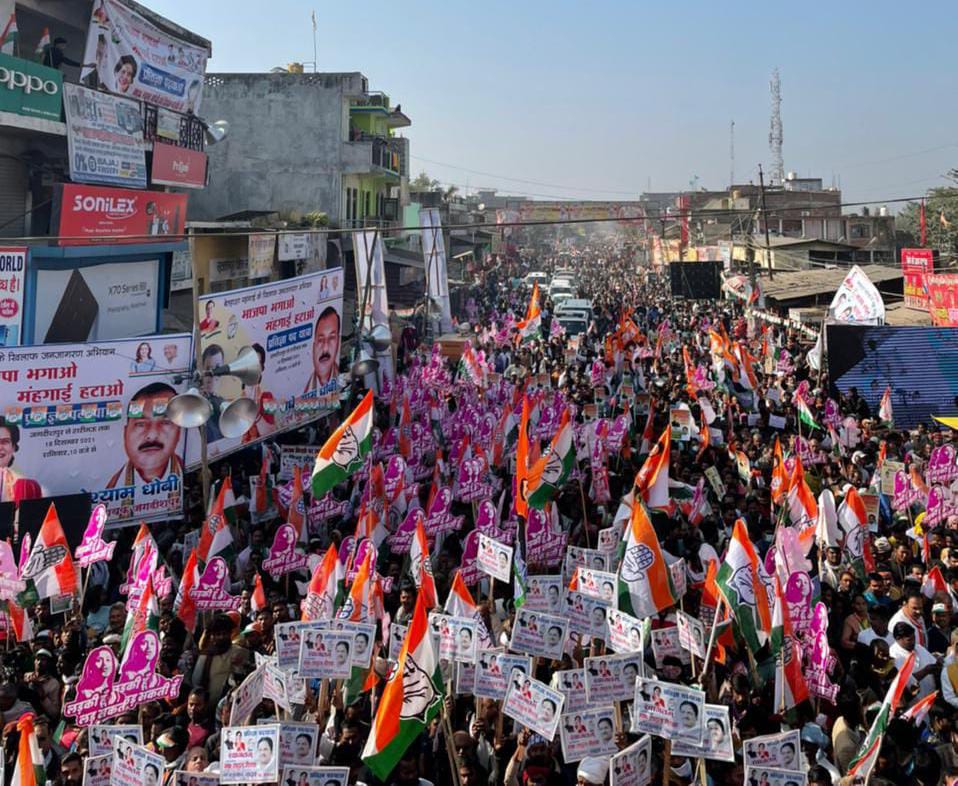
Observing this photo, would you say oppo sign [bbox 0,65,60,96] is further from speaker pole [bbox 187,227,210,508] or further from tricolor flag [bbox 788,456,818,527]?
tricolor flag [bbox 788,456,818,527]

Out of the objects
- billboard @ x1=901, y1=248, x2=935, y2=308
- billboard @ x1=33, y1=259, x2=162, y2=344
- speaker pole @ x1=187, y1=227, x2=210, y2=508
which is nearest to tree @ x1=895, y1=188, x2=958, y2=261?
billboard @ x1=901, y1=248, x2=935, y2=308

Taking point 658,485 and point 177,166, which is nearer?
point 658,485

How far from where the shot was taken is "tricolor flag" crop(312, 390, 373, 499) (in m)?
11.7

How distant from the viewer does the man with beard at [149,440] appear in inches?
483

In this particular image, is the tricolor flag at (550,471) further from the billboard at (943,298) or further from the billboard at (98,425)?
the billboard at (943,298)

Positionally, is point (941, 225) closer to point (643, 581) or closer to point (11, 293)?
point (11, 293)

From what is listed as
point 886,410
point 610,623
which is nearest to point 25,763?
point 610,623

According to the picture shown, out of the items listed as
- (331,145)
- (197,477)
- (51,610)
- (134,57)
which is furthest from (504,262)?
(51,610)

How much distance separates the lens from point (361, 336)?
60.0 feet

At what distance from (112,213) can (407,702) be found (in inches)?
594

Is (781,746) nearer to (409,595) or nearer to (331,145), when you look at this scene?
(409,595)

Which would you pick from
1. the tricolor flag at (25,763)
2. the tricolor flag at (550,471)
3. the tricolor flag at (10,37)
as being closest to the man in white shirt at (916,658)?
the tricolor flag at (550,471)

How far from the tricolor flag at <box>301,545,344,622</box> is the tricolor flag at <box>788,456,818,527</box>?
4.87 metres

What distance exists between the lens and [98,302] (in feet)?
53.0
